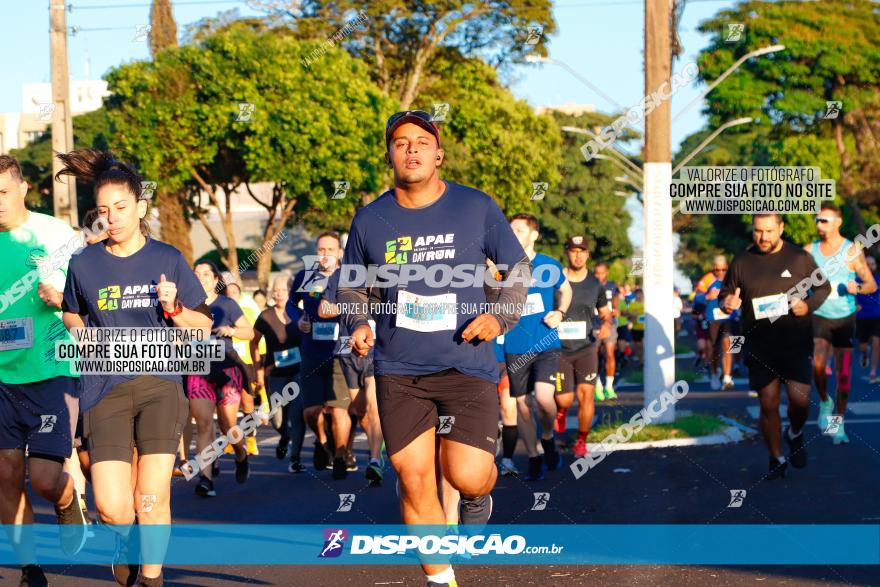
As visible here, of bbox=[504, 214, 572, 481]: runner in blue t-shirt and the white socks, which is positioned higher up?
bbox=[504, 214, 572, 481]: runner in blue t-shirt

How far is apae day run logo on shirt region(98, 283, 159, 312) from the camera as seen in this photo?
21.0 feet

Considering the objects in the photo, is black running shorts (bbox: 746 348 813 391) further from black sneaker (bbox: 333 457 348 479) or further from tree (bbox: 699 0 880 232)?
tree (bbox: 699 0 880 232)

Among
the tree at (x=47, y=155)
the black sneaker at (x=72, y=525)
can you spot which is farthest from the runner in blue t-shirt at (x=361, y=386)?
the tree at (x=47, y=155)

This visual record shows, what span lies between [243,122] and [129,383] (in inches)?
1227

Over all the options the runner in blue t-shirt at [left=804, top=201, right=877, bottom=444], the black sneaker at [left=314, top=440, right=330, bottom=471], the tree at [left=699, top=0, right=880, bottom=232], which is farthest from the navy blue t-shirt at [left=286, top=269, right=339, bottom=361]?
the tree at [left=699, top=0, right=880, bottom=232]

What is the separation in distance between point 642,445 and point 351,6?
31378 millimetres

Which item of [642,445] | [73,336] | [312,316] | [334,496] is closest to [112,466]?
[73,336]

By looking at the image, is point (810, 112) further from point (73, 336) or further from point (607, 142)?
point (73, 336)

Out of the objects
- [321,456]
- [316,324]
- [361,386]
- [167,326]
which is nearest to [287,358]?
[321,456]

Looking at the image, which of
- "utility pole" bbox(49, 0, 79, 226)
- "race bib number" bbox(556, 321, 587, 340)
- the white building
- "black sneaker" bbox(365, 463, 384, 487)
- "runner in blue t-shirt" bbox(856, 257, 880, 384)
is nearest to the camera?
"black sneaker" bbox(365, 463, 384, 487)

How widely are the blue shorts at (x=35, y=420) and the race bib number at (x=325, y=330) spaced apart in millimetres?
5097

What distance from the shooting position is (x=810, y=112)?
172ft

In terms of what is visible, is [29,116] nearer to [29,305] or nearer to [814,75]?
[814,75]

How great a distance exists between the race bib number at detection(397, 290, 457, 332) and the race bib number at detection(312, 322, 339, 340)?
6055 mm
